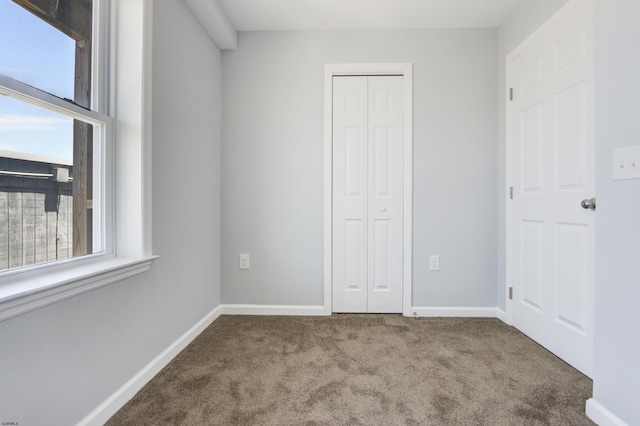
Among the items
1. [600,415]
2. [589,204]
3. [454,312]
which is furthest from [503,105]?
[600,415]

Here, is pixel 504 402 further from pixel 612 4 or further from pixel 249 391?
pixel 612 4

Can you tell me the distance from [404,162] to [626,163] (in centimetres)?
140

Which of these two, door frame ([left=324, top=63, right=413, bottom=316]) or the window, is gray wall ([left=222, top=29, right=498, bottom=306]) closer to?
door frame ([left=324, top=63, right=413, bottom=316])

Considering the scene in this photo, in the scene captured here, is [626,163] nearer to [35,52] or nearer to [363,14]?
[363,14]

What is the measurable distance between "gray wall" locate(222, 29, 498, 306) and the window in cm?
116

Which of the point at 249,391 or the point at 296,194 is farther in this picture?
the point at 296,194

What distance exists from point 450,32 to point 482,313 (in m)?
2.35

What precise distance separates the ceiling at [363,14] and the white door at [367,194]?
0.41 metres

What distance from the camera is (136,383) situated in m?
1.40

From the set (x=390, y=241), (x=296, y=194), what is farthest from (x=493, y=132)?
(x=296, y=194)

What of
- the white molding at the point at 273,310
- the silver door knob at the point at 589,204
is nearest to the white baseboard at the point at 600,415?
the silver door knob at the point at 589,204

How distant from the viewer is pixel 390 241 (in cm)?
243

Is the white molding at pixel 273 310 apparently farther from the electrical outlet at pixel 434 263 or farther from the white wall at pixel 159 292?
the electrical outlet at pixel 434 263

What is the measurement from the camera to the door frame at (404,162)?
2.39 metres
